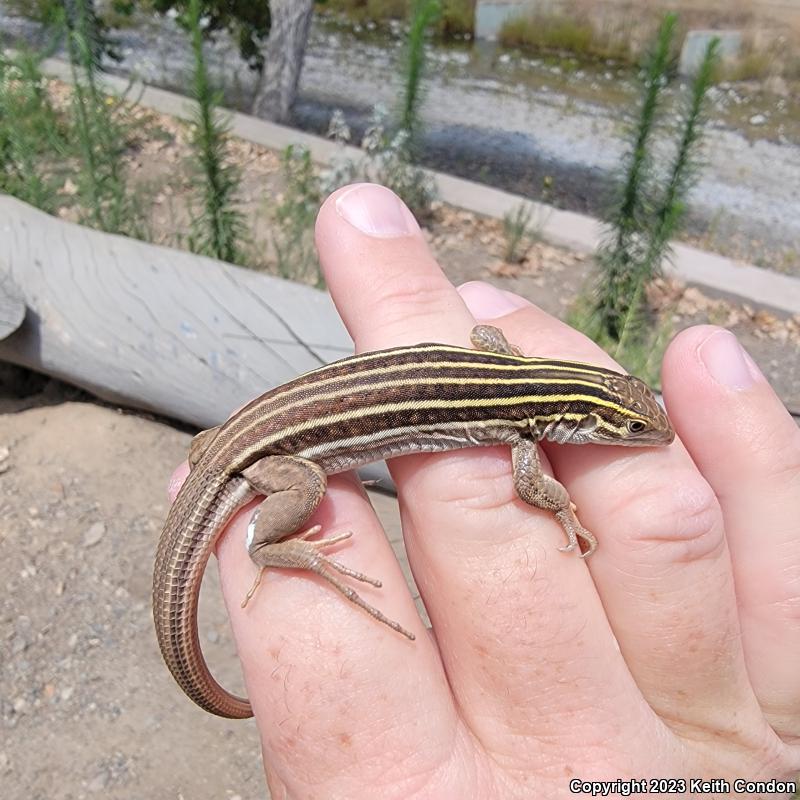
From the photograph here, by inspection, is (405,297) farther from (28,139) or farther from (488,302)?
(28,139)

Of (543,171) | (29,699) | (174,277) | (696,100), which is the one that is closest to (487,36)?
(543,171)

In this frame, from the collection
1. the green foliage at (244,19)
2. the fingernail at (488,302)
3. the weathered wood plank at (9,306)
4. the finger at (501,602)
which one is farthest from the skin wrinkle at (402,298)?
the green foliage at (244,19)

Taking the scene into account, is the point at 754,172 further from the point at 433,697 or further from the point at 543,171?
the point at 433,697

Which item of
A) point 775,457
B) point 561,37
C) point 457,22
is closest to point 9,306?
point 775,457

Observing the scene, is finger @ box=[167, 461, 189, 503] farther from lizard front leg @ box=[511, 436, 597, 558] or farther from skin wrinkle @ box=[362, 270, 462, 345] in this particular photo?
lizard front leg @ box=[511, 436, 597, 558]

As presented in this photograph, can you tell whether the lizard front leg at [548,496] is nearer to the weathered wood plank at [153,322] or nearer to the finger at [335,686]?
the finger at [335,686]
